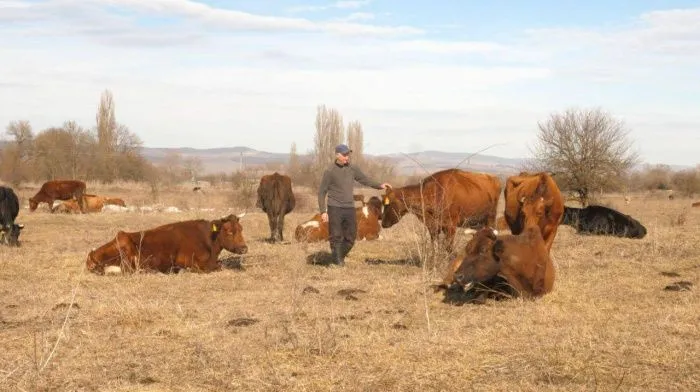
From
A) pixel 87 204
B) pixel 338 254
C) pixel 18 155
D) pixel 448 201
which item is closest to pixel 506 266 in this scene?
pixel 448 201

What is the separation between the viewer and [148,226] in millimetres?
22531

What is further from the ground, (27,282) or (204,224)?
(204,224)

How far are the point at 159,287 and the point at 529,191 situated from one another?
555 centimetres

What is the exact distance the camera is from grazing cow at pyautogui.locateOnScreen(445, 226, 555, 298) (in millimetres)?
8703

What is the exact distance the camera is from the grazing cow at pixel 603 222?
17875 mm

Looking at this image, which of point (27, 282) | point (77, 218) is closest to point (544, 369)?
point (27, 282)

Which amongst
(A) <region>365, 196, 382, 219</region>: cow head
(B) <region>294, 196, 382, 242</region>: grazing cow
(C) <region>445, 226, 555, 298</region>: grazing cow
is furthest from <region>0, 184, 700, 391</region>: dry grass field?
(A) <region>365, 196, 382, 219</region>: cow head

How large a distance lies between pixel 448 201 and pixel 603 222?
742 centimetres

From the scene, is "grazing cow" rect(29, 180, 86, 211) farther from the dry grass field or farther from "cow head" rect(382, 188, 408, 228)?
"cow head" rect(382, 188, 408, 228)

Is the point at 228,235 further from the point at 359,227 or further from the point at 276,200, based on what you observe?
the point at 359,227

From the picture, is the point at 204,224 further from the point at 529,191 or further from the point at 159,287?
the point at 529,191

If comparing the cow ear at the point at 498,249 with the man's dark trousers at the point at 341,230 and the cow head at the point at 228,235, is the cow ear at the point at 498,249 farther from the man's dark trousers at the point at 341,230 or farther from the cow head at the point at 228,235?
the cow head at the point at 228,235

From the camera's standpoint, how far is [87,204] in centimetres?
3131

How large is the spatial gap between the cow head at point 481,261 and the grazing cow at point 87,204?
23493mm
